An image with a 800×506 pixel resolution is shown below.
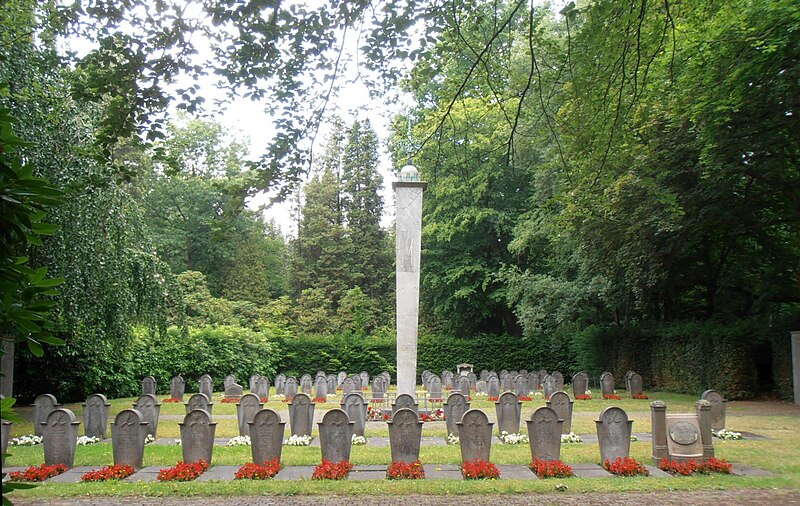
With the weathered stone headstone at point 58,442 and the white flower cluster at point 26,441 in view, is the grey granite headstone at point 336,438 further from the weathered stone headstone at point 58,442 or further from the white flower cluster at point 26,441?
the white flower cluster at point 26,441

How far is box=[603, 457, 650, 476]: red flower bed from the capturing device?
32.0 ft

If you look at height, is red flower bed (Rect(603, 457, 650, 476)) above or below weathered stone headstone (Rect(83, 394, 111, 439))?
below

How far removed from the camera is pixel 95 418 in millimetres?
13789

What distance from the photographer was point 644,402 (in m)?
21.3

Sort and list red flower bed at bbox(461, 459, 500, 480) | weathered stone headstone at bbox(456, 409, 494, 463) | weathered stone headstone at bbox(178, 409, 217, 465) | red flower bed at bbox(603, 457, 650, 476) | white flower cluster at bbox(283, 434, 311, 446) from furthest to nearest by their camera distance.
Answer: white flower cluster at bbox(283, 434, 311, 446) → weathered stone headstone at bbox(178, 409, 217, 465) → weathered stone headstone at bbox(456, 409, 494, 463) → red flower bed at bbox(603, 457, 650, 476) → red flower bed at bbox(461, 459, 500, 480)

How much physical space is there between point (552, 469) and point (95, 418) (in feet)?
31.9

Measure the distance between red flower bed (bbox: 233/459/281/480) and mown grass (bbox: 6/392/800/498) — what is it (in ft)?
1.18

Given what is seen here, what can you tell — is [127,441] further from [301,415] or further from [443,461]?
[443,461]

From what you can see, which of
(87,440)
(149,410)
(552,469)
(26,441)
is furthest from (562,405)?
(26,441)

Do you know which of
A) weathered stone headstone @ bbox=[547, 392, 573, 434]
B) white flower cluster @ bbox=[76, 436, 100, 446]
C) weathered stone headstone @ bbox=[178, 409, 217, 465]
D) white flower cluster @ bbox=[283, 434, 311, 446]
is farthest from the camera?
weathered stone headstone @ bbox=[547, 392, 573, 434]

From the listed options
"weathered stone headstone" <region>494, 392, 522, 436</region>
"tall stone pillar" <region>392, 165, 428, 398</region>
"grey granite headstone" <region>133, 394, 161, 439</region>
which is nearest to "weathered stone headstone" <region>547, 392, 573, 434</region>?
"weathered stone headstone" <region>494, 392, 522, 436</region>

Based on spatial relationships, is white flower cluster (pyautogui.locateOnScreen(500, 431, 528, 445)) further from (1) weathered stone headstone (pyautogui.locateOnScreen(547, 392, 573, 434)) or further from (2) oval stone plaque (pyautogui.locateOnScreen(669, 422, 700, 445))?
(2) oval stone plaque (pyautogui.locateOnScreen(669, 422, 700, 445))

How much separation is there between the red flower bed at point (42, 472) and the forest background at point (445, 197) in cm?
312

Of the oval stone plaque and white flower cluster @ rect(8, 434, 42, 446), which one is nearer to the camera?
the oval stone plaque
